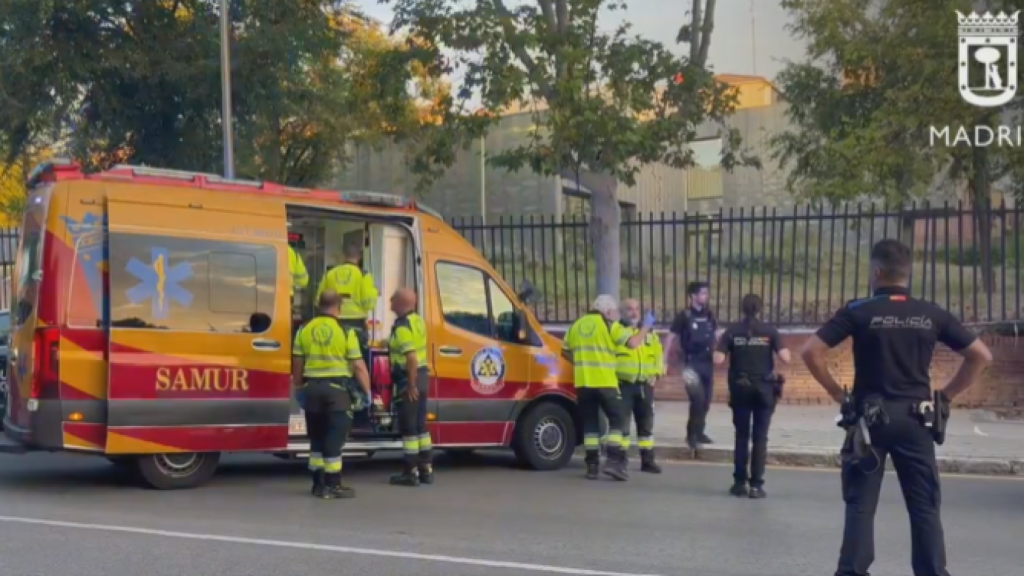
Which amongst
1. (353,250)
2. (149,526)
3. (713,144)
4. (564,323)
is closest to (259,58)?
(564,323)

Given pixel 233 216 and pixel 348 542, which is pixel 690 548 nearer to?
pixel 348 542

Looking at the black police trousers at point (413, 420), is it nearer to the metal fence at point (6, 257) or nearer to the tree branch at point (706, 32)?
the tree branch at point (706, 32)

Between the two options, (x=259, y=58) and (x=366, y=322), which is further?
(x=259, y=58)

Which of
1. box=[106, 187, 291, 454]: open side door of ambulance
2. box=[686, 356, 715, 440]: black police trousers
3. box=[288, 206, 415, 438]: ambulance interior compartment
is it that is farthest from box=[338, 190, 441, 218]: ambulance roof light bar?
box=[686, 356, 715, 440]: black police trousers

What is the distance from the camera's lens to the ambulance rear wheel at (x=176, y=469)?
957 cm

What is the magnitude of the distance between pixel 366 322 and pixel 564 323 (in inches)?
254

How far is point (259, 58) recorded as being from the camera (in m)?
17.4

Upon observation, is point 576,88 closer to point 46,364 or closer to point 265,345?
point 265,345

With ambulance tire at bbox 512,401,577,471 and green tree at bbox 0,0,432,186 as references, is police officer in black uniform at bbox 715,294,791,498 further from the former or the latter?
green tree at bbox 0,0,432,186

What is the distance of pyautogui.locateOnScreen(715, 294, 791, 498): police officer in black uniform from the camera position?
31.6 ft

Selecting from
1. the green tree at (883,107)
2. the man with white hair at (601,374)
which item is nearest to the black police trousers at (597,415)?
the man with white hair at (601,374)

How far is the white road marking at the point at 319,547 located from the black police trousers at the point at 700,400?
5.61m

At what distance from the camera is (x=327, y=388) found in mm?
9445

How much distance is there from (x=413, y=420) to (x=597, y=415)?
6.06 ft
